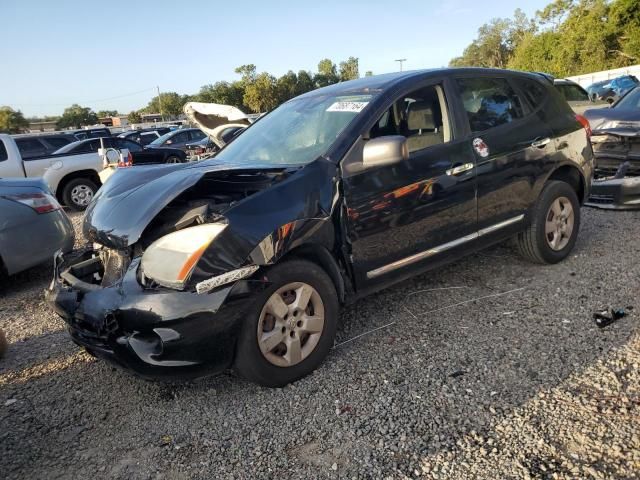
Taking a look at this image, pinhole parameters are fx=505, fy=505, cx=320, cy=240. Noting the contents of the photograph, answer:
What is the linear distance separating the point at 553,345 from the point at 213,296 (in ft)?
7.00

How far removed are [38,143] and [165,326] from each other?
A: 1219 centimetres

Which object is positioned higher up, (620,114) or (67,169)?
(620,114)

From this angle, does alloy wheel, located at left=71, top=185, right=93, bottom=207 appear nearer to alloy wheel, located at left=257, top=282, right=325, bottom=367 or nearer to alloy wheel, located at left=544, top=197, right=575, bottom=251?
alloy wheel, located at left=257, top=282, right=325, bottom=367

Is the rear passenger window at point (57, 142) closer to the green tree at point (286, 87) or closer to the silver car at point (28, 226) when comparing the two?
the silver car at point (28, 226)

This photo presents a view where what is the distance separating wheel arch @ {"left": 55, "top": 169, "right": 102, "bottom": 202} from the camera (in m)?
10.6

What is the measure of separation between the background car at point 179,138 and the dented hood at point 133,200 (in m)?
15.4

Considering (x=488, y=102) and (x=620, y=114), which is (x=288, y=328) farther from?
Result: (x=620, y=114)

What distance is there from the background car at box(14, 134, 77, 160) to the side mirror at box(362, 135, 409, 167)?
1126 centimetres

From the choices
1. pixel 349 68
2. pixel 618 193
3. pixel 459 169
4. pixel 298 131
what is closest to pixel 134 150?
pixel 298 131

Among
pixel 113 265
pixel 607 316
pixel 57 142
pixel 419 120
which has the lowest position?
pixel 607 316

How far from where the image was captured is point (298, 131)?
372 centimetres

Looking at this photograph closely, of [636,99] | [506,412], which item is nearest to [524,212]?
[506,412]

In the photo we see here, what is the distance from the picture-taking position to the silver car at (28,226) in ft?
16.3

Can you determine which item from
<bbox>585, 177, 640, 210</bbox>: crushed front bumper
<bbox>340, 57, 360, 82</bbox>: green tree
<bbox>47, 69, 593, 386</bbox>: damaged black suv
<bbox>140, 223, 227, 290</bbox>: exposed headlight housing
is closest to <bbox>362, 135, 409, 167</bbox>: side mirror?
<bbox>47, 69, 593, 386</bbox>: damaged black suv
